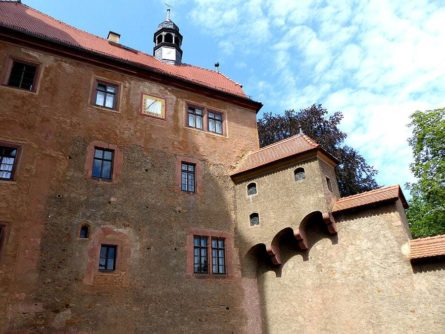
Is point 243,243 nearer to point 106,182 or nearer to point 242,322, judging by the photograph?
point 242,322

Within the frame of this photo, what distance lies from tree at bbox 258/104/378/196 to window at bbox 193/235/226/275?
32.4 ft

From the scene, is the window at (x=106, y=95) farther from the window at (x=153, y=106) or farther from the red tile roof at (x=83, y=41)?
the red tile roof at (x=83, y=41)

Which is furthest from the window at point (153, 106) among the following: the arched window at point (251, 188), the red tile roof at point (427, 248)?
the red tile roof at point (427, 248)

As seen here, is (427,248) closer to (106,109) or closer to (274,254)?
(274,254)

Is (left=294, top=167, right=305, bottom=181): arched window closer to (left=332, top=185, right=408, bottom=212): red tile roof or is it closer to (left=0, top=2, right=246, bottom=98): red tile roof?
(left=332, top=185, right=408, bottom=212): red tile roof

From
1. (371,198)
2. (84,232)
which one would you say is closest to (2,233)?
(84,232)

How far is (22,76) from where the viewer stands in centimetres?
1273

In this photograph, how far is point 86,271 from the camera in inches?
433

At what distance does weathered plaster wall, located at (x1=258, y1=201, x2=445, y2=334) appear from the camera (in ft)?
34.5

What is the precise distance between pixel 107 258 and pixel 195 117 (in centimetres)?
747

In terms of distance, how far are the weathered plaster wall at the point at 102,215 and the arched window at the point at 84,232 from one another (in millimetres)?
155

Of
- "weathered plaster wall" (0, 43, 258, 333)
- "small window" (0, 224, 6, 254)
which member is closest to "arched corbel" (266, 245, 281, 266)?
"weathered plaster wall" (0, 43, 258, 333)

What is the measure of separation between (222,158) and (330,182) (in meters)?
4.85

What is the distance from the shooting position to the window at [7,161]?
1105cm
